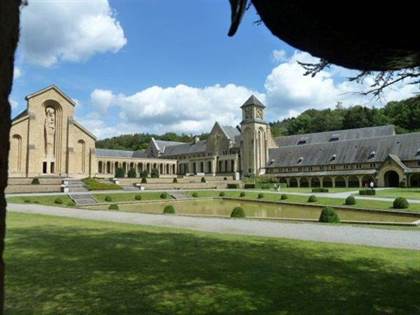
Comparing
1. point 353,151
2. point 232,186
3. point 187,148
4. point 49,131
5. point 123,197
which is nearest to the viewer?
point 123,197

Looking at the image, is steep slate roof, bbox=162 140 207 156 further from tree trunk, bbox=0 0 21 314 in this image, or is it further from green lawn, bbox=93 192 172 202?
tree trunk, bbox=0 0 21 314

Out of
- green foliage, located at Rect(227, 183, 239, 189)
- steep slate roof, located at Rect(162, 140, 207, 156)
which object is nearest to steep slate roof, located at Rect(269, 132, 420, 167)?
green foliage, located at Rect(227, 183, 239, 189)

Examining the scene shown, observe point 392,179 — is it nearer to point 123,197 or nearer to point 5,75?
point 123,197

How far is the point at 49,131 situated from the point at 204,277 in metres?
48.2

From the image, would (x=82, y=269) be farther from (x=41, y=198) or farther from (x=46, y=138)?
(x=46, y=138)

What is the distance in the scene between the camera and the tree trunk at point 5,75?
135 centimetres

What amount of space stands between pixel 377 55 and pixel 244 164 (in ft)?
209

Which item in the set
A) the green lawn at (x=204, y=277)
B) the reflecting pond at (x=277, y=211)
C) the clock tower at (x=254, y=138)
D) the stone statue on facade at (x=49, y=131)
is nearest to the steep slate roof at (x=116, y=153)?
the stone statue on facade at (x=49, y=131)

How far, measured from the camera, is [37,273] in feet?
18.5

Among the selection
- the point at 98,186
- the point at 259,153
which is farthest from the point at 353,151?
the point at 98,186

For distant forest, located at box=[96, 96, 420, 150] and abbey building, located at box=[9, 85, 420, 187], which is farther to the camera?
distant forest, located at box=[96, 96, 420, 150]

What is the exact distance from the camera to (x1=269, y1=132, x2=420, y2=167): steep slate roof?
47.3 meters

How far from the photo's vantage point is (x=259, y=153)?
212 ft

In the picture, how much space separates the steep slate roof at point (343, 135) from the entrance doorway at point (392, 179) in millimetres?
13091
